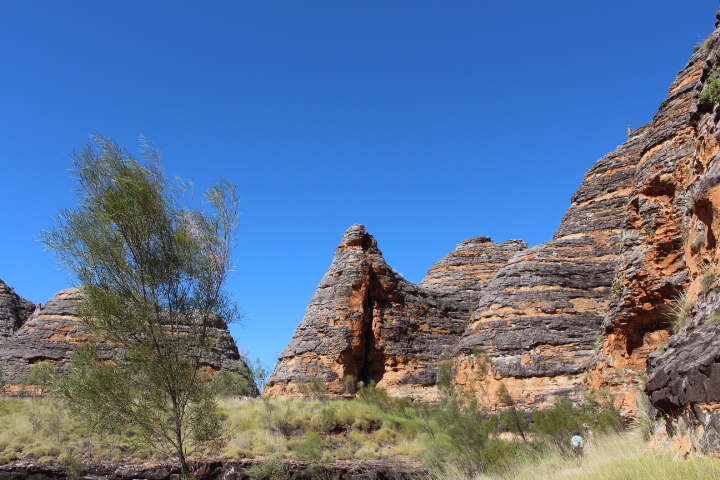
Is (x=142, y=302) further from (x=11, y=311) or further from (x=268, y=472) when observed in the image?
(x=11, y=311)

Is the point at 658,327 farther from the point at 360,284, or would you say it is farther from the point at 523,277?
the point at 360,284

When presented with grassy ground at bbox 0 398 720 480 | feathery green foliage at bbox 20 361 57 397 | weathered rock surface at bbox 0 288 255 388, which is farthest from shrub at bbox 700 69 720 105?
feathery green foliage at bbox 20 361 57 397

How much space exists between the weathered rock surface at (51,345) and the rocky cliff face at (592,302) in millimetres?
3179

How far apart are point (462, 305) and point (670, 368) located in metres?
25.4

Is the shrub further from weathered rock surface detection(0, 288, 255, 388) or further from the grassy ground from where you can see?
weathered rock surface detection(0, 288, 255, 388)

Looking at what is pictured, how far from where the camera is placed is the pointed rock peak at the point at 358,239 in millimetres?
30016

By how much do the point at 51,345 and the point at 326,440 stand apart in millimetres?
17928

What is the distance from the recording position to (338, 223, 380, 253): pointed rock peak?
3002 cm

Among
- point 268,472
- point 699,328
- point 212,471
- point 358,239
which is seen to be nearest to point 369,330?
point 358,239

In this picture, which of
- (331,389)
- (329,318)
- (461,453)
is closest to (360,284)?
(329,318)

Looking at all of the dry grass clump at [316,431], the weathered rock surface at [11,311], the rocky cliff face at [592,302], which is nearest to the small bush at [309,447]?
the dry grass clump at [316,431]

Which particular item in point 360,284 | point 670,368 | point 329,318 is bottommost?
point 670,368

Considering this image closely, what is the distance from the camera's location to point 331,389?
25.0 metres

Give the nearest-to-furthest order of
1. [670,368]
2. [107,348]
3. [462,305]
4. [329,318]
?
[670,368]
[107,348]
[329,318]
[462,305]
